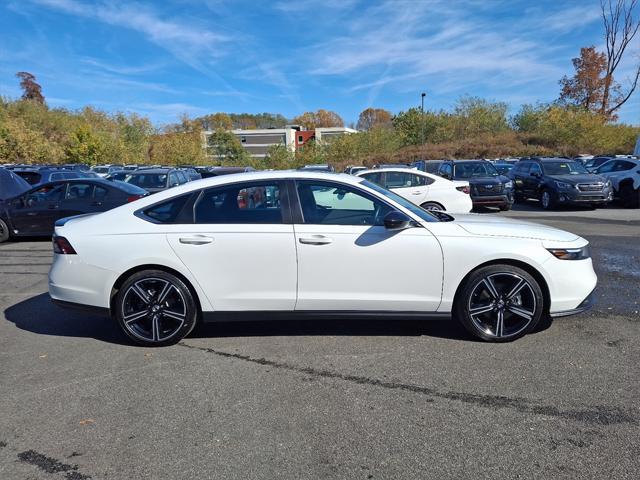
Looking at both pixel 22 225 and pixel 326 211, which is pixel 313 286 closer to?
pixel 326 211

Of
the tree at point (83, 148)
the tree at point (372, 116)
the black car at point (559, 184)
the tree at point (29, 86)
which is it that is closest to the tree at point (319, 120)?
the tree at point (372, 116)

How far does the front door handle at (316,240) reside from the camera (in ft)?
14.4

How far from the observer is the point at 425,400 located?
136 inches

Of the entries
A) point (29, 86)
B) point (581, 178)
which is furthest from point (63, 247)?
point (29, 86)

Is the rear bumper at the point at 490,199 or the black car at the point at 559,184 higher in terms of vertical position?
the black car at the point at 559,184

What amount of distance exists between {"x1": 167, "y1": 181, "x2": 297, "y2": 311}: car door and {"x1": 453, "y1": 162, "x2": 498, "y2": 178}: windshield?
13.3 m

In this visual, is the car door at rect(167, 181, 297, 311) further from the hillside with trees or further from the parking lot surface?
the hillside with trees

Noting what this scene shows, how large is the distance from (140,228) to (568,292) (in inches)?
158

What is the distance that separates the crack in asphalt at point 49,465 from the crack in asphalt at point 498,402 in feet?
5.56

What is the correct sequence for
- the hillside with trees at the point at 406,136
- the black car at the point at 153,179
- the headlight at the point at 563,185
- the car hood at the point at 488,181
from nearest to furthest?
the black car at the point at 153,179, the car hood at the point at 488,181, the headlight at the point at 563,185, the hillside with trees at the point at 406,136

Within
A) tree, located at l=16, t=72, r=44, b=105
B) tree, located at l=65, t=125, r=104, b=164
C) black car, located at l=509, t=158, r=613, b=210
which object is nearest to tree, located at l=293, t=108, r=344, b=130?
tree, located at l=16, t=72, r=44, b=105

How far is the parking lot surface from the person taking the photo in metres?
2.78

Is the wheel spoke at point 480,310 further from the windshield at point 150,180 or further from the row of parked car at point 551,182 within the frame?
the windshield at point 150,180

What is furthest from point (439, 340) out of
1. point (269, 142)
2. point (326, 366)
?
point (269, 142)
